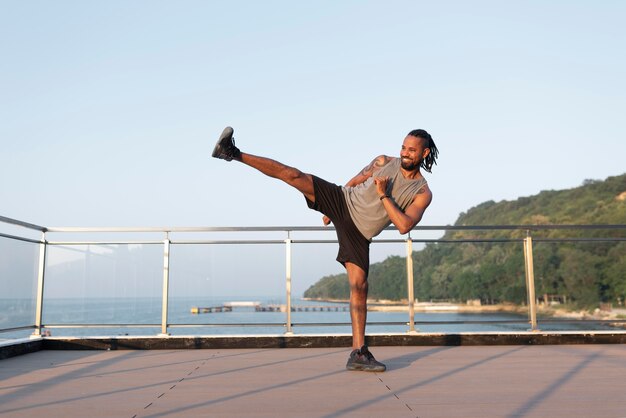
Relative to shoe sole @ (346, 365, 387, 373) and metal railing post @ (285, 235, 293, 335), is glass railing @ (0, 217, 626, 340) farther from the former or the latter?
shoe sole @ (346, 365, 387, 373)

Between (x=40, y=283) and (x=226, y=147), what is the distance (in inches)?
89.3

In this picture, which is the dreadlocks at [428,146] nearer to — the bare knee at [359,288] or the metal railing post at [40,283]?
the bare knee at [359,288]

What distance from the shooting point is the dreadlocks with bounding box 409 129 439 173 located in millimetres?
2680

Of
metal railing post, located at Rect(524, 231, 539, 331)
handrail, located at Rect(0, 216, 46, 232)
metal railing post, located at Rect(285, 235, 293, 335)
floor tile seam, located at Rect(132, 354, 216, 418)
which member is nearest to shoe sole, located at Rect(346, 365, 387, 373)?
floor tile seam, located at Rect(132, 354, 216, 418)

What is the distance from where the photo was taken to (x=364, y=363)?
2541 millimetres

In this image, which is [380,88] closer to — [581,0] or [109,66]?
[581,0]

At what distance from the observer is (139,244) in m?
4.38

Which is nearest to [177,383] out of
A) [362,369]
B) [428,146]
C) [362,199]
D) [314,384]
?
[314,384]

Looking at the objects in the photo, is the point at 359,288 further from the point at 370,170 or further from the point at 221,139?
the point at 221,139

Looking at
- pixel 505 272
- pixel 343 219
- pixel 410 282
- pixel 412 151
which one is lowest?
pixel 410 282

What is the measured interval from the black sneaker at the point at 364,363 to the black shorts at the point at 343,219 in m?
0.40

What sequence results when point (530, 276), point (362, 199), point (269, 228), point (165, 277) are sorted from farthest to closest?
point (530, 276) → point (269, 228) → point (165, 277) → point (362, 199)

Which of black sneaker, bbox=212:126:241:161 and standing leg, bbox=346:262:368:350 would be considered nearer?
black sneaker, bbox=212:126:241:161

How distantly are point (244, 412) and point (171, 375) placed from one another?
0.97m
